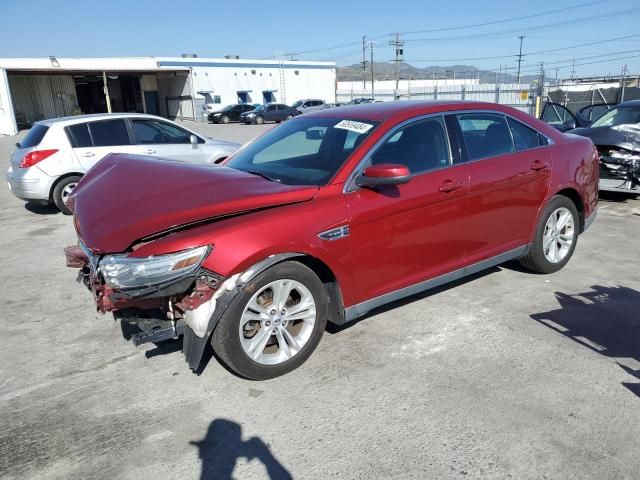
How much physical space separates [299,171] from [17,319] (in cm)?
282

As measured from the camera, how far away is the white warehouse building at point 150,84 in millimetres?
37344

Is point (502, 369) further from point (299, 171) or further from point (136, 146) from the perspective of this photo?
point (136, 146)

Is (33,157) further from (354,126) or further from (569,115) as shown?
(569,115)

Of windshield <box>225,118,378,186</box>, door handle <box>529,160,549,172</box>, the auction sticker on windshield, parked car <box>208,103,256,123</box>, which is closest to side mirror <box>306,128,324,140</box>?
windshield <box>225,118,378,186</box>

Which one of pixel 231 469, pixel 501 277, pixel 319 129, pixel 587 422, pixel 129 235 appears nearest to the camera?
pixel 231 469

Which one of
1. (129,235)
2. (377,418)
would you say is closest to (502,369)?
(377,418)

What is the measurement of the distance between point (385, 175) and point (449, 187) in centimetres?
82

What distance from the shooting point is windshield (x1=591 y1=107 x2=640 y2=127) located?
28.0 feet

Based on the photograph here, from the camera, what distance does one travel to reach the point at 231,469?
2576mm

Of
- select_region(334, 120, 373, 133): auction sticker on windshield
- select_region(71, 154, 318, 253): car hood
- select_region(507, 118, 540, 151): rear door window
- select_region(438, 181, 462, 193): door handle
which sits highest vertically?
select_region(334, 120, 373, 133): auction sticker on windshield

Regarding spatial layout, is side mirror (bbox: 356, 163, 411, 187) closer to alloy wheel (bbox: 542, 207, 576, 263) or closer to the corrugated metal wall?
alloy wheel (bbox: 542, 207, 576, 263)

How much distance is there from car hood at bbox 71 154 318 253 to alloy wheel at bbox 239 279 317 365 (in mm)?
561

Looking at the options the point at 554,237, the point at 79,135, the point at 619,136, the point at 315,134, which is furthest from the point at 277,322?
the point at 619,136

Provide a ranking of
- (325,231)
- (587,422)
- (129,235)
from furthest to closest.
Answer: (325,231) → (129,235) → (587,422)
